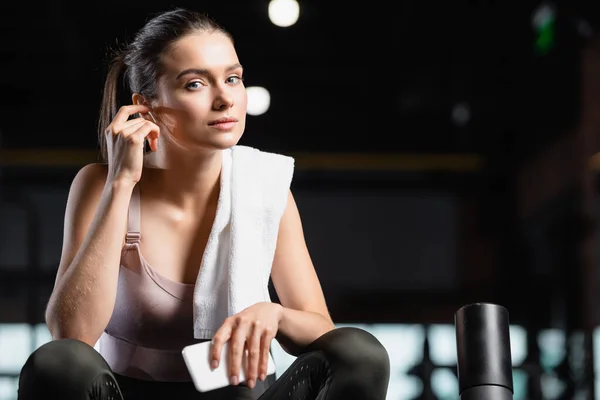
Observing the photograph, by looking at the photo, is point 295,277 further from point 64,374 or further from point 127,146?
point 64,374

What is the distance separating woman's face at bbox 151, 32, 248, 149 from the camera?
129cm

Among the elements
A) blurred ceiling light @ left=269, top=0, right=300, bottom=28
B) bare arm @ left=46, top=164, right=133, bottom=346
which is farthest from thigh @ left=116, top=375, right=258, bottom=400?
blurred ceiling light @ left=269, top=0, right=300, bottom=28

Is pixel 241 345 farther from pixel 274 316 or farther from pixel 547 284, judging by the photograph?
pixel 547 284

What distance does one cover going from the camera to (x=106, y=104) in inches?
58.5

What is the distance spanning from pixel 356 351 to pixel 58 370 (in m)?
0.34

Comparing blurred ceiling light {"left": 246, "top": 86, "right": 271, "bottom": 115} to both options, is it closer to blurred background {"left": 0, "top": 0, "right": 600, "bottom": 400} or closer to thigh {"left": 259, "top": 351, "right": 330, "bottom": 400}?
blurred background {"left": 0, "top": 0, "right": 600, "bottom": 400}

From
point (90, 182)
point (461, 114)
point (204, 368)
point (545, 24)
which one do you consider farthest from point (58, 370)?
point (461, 114)

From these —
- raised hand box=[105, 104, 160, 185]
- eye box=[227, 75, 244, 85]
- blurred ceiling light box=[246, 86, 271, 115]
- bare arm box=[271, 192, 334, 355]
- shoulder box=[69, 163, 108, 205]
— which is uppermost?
blurred ceiling light box=[246, 86, 271, 115]

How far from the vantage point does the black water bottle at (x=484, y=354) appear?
105 centimetres

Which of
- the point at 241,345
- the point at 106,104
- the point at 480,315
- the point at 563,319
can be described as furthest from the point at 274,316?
the point at 563,319

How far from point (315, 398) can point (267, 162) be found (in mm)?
449

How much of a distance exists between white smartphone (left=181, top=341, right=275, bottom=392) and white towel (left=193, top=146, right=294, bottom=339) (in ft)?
0.74

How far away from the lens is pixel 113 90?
1.49 m

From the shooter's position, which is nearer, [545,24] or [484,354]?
[484,354]
